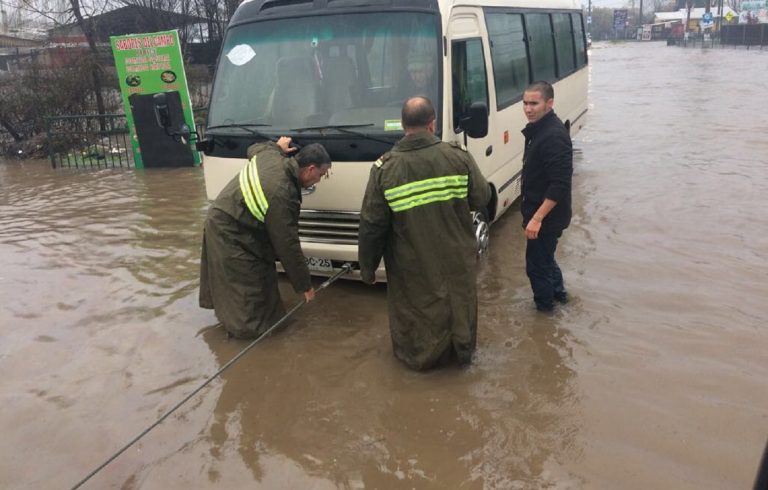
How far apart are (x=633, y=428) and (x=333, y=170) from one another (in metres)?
2.79

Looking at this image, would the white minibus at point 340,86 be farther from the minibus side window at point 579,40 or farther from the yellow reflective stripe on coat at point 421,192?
the minibus side window at point 579,40

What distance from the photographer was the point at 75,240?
7730 mm

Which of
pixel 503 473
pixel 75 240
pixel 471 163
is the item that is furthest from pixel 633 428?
pixel 75 240

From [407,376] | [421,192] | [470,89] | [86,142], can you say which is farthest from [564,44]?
[86,142]

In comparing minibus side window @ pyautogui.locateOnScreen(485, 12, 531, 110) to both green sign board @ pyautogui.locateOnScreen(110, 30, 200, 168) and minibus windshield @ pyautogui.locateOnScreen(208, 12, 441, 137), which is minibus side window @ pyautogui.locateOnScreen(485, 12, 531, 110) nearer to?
minibus windshield @ pyautogui.locateOnScreen(208, 12, 441, 137)

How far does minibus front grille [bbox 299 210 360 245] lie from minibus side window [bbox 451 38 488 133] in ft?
3.68

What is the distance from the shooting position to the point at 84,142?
14.5 m

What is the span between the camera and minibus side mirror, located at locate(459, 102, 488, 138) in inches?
188

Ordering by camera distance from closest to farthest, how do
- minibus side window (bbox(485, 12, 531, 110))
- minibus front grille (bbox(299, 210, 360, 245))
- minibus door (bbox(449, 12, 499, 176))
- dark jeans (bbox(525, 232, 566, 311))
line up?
dark jeans (bbox(525, 232, 566, 311))
minibus door (bbox(449, 12, 499, 176))
minibus front grille (bbox(299, 210, 360, 245))
minibus side window (bbox(485, 12, 531, 110))

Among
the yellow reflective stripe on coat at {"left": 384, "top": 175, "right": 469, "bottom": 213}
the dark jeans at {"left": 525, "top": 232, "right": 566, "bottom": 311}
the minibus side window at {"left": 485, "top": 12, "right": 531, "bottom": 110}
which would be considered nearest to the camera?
the yellow reflective stripe on coat at {"left": 384, "top": 175, "right": 469, "bottom": 213}

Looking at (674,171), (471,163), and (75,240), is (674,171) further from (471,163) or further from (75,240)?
(75,240)

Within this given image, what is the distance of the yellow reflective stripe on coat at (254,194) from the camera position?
4.38 m

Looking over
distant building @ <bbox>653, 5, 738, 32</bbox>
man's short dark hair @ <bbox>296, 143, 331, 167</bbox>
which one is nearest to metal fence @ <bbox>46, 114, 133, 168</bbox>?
man's short dark hair @ <bbox>296, 143, 331, 167</bbox>

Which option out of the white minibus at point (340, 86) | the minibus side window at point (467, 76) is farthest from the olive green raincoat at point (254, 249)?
the minibus side window at point (467, 76)
